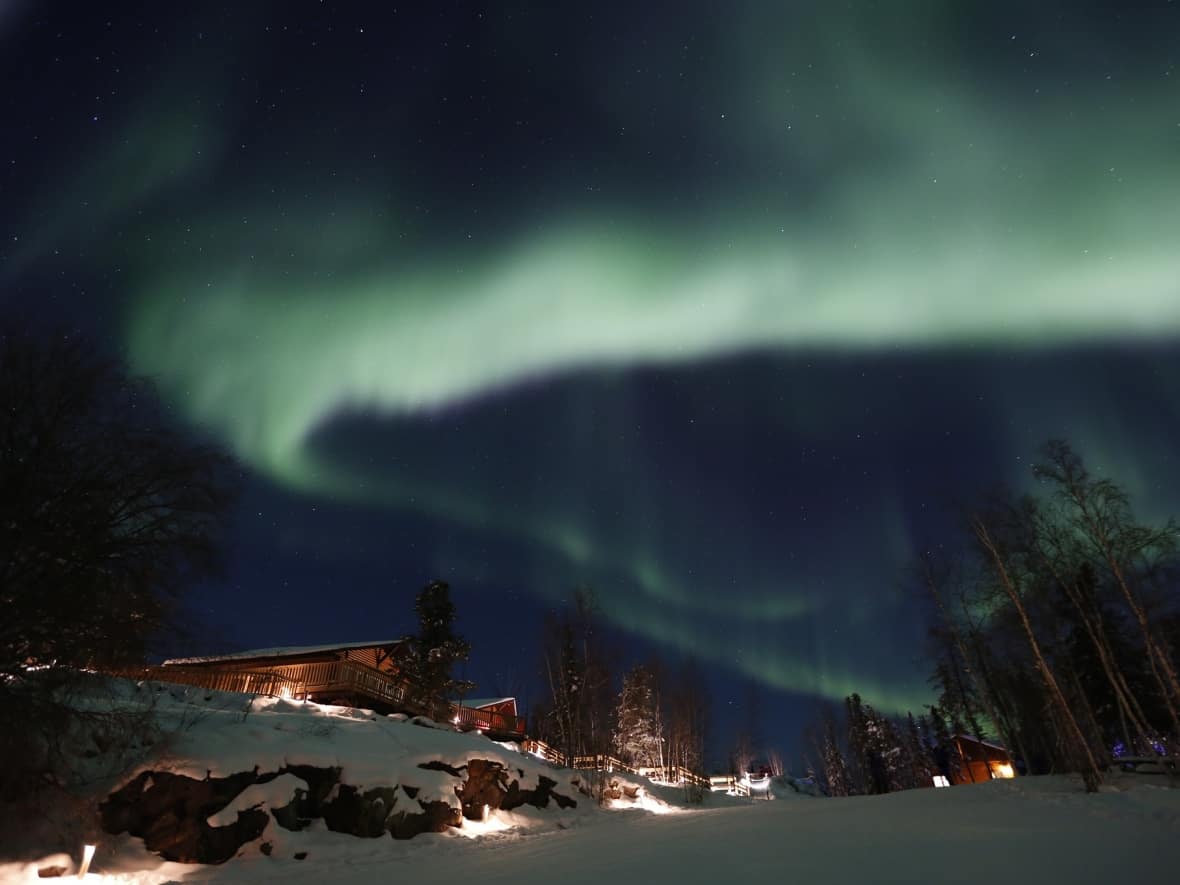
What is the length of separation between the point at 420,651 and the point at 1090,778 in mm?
30195

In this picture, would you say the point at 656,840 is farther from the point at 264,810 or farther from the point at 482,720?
the point at 482,720

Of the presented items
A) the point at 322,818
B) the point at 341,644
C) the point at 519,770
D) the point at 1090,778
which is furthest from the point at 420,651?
the point at 1090,778

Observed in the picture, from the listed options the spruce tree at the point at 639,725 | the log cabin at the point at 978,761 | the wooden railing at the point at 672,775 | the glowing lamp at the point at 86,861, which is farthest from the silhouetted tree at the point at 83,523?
the log cabin at the point at 978,761

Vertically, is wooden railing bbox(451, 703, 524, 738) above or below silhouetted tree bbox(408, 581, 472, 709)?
below

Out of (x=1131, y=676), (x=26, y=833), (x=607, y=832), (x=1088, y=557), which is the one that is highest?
(x=1088, y=557)

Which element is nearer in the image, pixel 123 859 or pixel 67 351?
pixel 123 859

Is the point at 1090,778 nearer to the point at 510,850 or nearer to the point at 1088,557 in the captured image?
the point at 1088,557

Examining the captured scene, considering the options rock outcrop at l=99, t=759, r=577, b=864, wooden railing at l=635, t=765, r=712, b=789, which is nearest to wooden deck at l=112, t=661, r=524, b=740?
rock outcrop at l=99, t=759, r=577, b=864

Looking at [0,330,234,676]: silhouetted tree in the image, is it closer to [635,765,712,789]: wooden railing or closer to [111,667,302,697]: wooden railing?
[111,667,302,697]: wooden railing

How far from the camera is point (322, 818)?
14.0 m

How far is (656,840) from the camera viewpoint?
1223 cm

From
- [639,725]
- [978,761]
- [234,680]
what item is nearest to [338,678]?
[234,680]

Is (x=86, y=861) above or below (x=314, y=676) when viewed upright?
below

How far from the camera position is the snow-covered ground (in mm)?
7410
